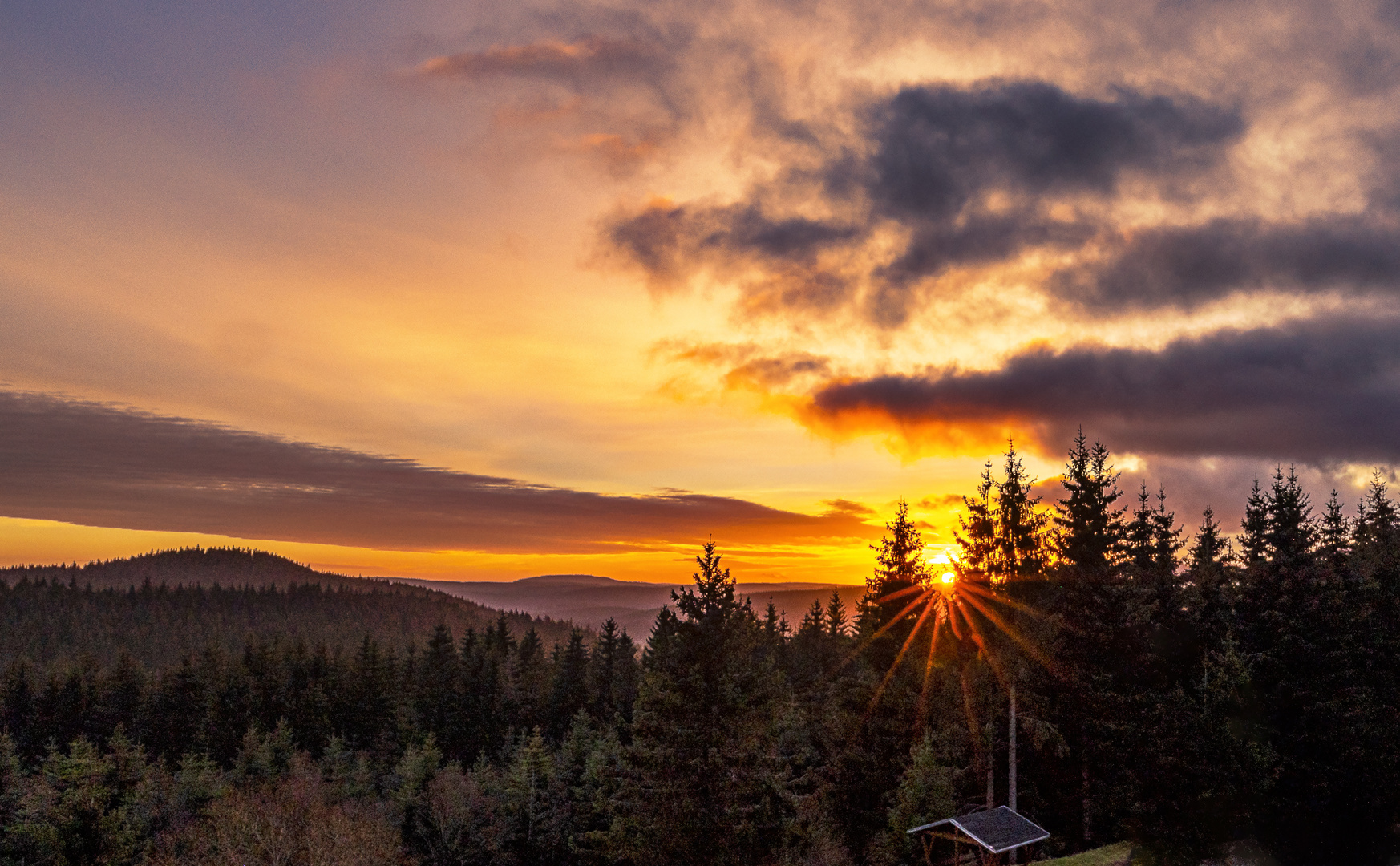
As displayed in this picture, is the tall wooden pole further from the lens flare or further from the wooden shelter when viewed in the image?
the wooden shelter

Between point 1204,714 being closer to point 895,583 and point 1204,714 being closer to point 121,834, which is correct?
point 895,583

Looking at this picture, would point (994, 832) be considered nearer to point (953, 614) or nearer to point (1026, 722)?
point (1026, 722)

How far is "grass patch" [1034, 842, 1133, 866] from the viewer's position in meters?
29.6

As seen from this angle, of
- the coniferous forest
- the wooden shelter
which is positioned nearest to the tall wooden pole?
the coniferous forest

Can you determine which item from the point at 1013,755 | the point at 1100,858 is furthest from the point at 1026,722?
the point at 1100,858

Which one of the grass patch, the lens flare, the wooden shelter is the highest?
the lens flare

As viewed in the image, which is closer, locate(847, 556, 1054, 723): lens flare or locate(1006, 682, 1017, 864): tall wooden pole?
locate(1006, 682, 1017, 864): tall wooden pole

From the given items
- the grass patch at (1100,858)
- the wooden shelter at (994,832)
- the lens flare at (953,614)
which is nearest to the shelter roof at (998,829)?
the wooden shelter at (994,832)

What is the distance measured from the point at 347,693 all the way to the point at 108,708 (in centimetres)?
2761

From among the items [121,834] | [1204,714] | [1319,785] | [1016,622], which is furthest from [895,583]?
[121,834]

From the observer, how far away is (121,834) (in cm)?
5384

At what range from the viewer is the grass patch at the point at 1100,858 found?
29578 mm

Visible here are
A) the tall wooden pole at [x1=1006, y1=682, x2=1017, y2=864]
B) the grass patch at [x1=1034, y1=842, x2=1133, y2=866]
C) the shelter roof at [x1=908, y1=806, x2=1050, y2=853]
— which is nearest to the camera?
the shelter roof at [x1=908, y1=806, x2=1050, y2=853]

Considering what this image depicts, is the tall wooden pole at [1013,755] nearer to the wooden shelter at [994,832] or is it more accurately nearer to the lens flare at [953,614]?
the lens flare at [953,614]
